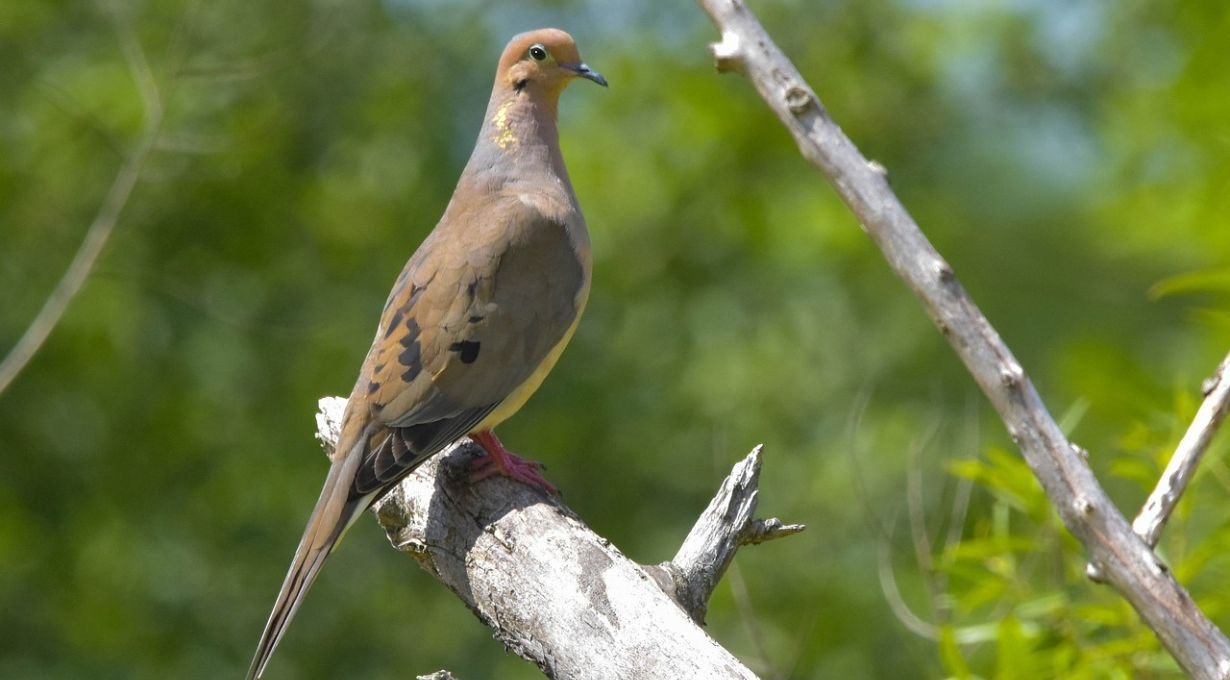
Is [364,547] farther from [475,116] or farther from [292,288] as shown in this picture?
[475,116]

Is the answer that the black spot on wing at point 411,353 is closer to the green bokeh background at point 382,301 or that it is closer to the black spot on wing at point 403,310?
the black spot on wing at point 403,310

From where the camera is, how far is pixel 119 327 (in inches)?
276

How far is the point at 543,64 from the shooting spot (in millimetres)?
4371

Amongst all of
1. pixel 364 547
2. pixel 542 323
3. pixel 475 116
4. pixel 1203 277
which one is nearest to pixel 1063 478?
pixel 1203 277

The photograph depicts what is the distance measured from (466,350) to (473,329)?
0.20 feet

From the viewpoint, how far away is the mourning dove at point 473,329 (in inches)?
135

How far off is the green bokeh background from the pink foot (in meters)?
3.03

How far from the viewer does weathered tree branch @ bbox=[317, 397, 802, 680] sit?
2.76m

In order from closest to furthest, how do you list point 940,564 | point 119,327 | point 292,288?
point 940,564 → point 119,327 → point 292,288

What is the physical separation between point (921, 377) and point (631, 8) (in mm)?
2466

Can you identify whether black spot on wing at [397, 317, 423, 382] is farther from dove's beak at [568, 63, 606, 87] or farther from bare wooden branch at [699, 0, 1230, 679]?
bare wooden branch at [699, 0, 1230, 679]

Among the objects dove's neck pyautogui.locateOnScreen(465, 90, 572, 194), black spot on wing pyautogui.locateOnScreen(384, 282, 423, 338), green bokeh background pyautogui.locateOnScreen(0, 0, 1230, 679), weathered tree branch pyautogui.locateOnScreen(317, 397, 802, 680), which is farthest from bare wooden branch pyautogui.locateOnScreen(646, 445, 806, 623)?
green bokeh background pyautogui.locateOnScreen(0, 0, 1230, 679)

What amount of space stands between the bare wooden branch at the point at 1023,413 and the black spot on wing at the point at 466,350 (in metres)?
1.22

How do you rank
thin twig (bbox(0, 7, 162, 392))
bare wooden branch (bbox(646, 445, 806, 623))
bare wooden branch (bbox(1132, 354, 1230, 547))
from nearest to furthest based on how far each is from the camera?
1. bare wooden branch (bbox(1132, 354, 1230, 547))
2. bare wooden branch (bbox(646, 445, 806, 623))
3. thin twig (bbox(0, 7, 162, 392))
